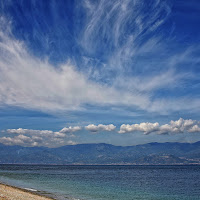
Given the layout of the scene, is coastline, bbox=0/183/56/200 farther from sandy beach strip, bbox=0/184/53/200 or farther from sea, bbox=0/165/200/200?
sea, bbox=0/165/200/200

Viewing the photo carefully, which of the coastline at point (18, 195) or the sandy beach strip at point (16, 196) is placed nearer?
the sandy beach strip at point (16, 196)

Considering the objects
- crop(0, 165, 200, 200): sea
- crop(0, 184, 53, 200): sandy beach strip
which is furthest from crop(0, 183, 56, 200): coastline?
crop(0, 165, 200, 200): sea

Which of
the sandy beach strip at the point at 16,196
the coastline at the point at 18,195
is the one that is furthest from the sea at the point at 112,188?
the sandy beach strip at the point at 16,196

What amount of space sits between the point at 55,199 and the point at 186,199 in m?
32.8

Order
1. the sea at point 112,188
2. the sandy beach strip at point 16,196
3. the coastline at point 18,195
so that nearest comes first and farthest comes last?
the sandy beach strip at point 16,196 < the coastline at point 18,195 < the sea at point 112,188

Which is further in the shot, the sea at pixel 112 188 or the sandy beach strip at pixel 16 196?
the sea at pixel 112 188

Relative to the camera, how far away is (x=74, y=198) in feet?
159

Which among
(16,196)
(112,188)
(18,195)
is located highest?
(16,196)

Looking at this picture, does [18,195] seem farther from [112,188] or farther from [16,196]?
[112,188]

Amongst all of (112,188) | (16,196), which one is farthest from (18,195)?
(112,188)

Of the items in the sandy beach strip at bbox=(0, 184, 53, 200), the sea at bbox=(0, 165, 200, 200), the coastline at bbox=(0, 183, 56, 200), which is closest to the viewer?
the sandy beach strip at bbox=(0, 184, 53, 200)

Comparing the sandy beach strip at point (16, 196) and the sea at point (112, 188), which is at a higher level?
the sandy beach strip at point (16, 196)

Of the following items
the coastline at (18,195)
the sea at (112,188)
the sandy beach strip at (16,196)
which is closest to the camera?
the sandy beach strip at (16,196)

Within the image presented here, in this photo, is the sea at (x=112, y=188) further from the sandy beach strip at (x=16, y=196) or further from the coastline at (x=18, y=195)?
the sandy beach strip at (x=16, y=196)
